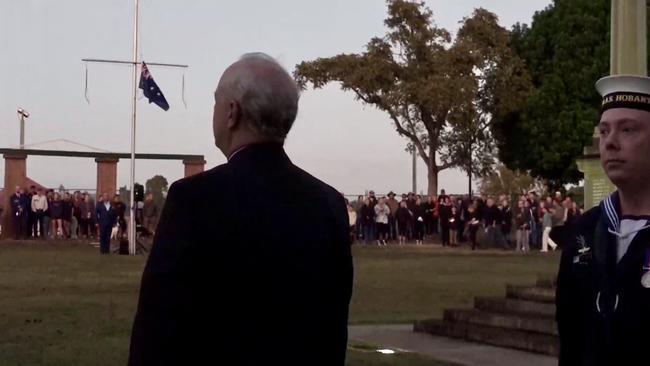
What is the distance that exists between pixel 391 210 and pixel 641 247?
4033 centimetres

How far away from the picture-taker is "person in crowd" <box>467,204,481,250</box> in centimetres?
3969

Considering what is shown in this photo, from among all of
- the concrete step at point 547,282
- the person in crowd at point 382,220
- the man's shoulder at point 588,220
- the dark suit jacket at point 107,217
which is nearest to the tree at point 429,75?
the person in crowd at point 382,220

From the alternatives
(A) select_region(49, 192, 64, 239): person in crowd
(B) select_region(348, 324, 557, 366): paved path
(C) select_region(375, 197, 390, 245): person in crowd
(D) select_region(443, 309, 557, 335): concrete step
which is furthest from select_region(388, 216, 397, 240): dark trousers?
(D) select_region(443, 309, 557, 335): concrete step

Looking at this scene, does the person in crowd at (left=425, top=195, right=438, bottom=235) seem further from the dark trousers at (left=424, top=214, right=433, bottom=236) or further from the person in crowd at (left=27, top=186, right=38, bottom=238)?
the person in crowd at (left=27, top=186, right=38, bottom=238)

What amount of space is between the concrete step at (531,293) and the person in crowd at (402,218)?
28.1 m

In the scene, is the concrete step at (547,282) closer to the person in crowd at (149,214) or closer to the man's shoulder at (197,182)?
the man's shoulder at (197,182)

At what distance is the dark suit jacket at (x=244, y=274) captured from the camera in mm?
3221

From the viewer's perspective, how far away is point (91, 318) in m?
16.0

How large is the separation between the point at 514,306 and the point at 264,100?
11.6m

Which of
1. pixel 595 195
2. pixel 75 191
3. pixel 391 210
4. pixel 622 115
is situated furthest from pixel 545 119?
pixel 622 115

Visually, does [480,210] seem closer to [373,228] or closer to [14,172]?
[373,228]

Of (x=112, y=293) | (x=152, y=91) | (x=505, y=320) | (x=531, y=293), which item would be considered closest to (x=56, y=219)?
(x=152, y=91)

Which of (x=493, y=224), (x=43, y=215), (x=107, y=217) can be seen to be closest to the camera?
(x=107, y=217)

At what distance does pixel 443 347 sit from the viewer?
13.9 metres
